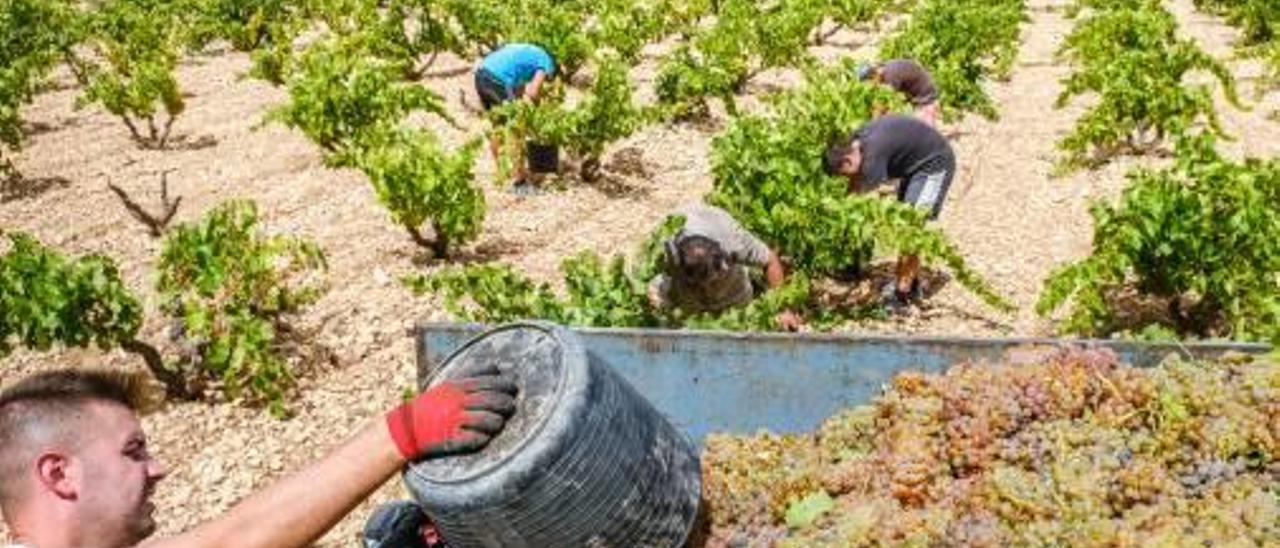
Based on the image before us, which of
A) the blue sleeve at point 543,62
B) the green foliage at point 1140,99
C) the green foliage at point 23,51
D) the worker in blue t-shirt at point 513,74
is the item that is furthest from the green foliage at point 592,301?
the green foliage at point 23,51

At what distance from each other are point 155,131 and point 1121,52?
31.2ft

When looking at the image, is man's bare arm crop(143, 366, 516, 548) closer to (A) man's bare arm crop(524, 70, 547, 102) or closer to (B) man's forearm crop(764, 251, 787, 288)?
(B) man's forearm crop(764, 251, 787, 288)

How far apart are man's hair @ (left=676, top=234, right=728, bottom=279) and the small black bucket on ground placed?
441 cm

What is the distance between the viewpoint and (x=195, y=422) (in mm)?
6277

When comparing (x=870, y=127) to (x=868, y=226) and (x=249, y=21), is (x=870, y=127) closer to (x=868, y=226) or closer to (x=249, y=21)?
(x=868, y=226)

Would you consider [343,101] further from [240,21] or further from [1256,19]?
[1256,19]

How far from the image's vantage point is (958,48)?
1245 cm

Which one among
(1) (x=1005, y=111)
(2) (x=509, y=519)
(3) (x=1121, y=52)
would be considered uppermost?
(2) (x=509, y=519)

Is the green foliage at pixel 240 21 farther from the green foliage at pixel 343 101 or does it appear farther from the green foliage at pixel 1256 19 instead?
the green foliage at pixel 1256 19

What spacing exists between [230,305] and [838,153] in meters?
3.68

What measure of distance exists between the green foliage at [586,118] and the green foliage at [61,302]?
12.4 feet

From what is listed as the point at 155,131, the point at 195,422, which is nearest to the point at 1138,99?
the point at 195,422

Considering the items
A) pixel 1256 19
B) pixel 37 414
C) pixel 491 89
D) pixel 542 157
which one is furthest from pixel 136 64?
pixel 1256 19

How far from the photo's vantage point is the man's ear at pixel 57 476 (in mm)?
2650
